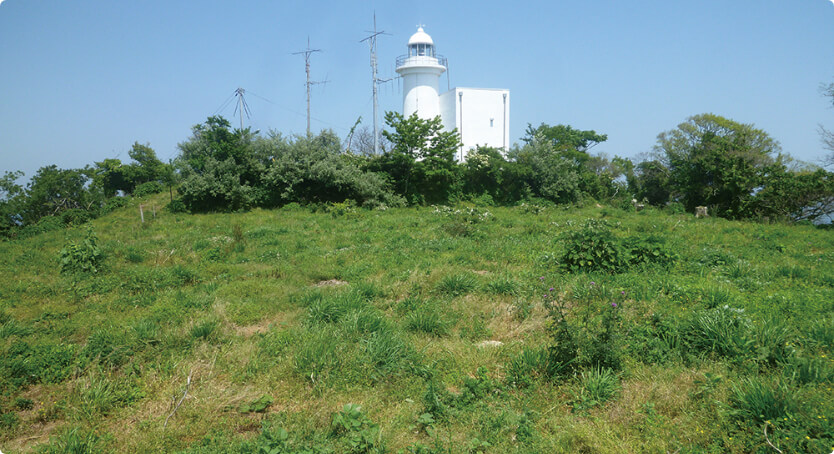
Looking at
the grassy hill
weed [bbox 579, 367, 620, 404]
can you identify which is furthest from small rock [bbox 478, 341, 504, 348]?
weed [bbox 579, 367, 620, 404]

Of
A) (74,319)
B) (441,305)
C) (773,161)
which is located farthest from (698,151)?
(74,319)

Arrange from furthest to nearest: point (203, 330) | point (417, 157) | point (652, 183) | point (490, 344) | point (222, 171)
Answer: point (652, 183) < point (417, 157) < point (222, 171) < point (203, 330) < point (490, 344)

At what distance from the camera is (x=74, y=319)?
647cm

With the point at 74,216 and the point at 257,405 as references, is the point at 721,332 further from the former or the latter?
the point at 74,216

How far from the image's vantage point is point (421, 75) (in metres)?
30.4

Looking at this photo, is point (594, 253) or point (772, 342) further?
point (594, 253)

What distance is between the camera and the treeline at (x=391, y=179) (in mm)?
18859

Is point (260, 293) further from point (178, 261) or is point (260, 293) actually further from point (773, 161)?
point (773, 161)

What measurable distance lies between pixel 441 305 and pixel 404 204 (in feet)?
50.9

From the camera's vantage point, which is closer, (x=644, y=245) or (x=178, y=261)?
(x=644, y=245)

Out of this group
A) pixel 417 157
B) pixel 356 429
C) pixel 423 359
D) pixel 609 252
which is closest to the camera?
pixel 356 429

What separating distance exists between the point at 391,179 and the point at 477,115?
1066 centimetres

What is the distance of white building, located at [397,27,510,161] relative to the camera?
30.3 m

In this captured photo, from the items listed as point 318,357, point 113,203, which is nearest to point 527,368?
point 318,357
